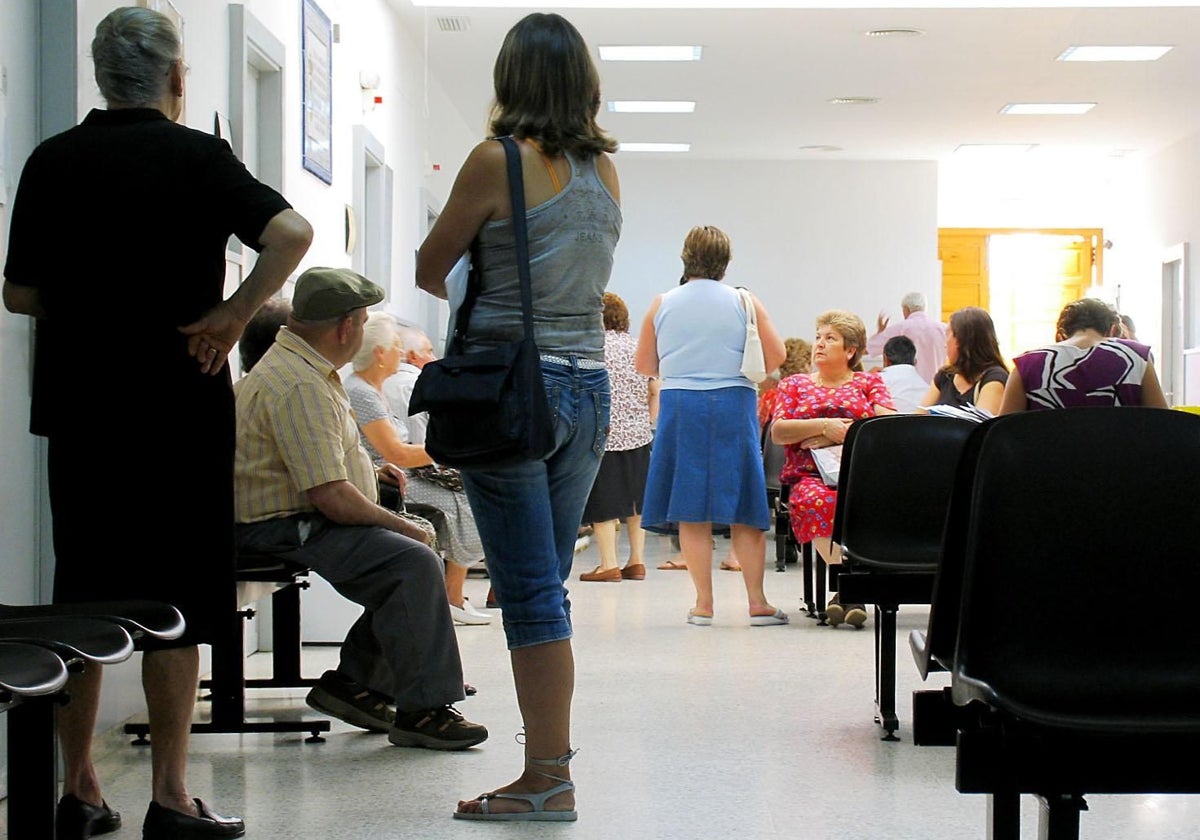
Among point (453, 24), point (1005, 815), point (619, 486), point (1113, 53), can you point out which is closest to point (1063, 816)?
point (1005, 815)

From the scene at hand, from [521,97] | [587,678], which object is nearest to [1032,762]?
[521,97]

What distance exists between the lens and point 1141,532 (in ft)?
6.27

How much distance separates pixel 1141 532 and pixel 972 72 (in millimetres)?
10132

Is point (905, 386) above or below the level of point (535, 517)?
above

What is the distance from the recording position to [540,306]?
113 inches

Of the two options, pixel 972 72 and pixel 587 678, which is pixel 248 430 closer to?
pixel 587 678

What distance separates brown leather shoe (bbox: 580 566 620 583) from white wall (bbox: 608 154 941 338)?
28.5ft

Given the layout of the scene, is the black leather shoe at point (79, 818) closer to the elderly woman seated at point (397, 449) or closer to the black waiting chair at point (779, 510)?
the elderly woman seated at point (397, 449)

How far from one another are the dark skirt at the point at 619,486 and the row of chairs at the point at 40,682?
18.5ft

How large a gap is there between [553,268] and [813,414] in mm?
→ 3260

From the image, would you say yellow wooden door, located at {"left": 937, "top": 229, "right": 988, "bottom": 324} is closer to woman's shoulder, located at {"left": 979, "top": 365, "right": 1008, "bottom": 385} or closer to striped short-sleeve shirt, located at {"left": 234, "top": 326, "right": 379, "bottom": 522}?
woman's shoulder, located at {"left": 979, "top": 365, "right": 1008, "bottom": 385}

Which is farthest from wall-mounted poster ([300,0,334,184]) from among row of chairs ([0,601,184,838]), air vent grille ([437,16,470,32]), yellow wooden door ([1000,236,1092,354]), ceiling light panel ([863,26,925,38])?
yellow wooden door ([1000,236,1092,354])

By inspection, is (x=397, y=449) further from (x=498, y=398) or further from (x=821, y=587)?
(x=498, y=398)

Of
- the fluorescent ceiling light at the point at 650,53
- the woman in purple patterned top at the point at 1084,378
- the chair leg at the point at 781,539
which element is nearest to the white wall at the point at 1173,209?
the fluorescent ceiling light at the point at 650,53
